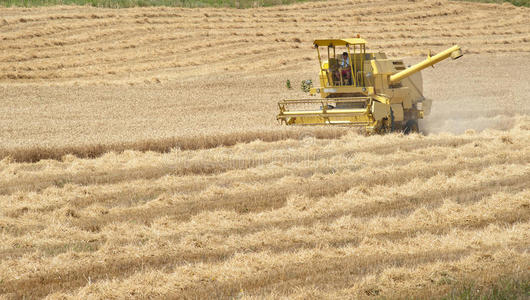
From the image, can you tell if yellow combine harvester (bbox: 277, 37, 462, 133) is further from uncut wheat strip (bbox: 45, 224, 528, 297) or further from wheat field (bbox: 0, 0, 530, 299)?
uncut wheat strip (bbox: 45, 224, 528, 297)

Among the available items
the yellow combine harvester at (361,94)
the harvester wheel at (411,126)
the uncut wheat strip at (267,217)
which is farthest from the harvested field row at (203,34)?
the uncut wheat strip at (267,217)

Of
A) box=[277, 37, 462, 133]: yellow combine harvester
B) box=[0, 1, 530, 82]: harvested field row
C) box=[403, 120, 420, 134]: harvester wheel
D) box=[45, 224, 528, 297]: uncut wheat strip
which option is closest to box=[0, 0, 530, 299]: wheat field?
box=[45, 224, 528, 297]: uncut wheat strip

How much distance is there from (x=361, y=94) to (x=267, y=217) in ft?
29.8

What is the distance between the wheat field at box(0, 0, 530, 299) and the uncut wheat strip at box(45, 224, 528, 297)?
1.0 inches

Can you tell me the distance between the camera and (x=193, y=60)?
1158 inches

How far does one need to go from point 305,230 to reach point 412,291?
243cm

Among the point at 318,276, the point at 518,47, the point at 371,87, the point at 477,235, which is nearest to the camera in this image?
the point at 318,276

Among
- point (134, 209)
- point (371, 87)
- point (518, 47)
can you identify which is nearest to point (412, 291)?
point (134, 209)

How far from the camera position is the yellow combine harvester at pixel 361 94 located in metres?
17.2

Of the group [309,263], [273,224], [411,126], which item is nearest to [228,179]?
[273,224]

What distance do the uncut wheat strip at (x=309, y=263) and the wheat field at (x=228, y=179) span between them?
0.08 ft

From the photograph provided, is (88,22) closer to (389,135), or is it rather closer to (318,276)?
(389,135)

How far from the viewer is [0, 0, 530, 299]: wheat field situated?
7242 millimetres

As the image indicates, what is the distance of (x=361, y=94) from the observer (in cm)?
1822
